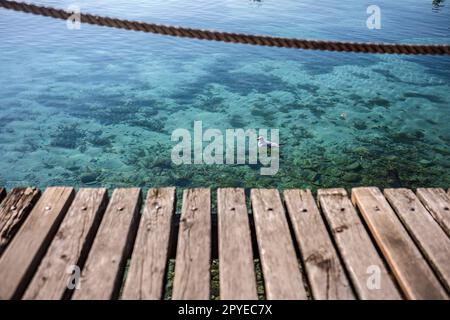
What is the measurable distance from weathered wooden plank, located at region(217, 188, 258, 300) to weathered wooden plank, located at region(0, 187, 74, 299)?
1.19 metres

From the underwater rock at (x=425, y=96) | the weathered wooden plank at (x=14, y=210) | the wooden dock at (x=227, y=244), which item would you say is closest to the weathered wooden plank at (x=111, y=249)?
the wooden dock at (x=227, y=244)

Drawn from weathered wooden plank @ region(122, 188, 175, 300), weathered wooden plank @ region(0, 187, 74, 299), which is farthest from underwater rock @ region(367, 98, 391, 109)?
weathered wooden plank @ region(0, 187, 74, 299)

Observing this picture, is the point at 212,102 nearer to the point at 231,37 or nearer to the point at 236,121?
the point at 236,121

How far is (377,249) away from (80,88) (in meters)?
12.1

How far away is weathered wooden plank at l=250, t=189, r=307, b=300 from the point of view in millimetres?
2021

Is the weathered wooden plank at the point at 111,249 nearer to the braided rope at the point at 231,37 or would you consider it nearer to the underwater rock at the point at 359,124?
the braided rope at the point at 231,37

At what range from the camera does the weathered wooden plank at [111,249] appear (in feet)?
6.56

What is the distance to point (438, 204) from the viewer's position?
8.96ft

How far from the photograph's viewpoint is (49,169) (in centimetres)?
826

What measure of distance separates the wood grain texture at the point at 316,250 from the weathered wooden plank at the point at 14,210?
2.02 metres

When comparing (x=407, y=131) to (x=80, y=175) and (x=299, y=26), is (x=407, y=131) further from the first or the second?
(x=299, y=26)

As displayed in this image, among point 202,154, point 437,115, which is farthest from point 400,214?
point 437,115

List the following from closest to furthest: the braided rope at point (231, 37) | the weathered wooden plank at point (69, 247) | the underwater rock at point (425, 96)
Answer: the weathered wooden plank at point (69, 247) → the braided rope at point (231, 37) → the underwater rock at point (425, 96)

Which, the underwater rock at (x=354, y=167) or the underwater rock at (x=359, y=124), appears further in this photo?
the underwater rock at (x=359, y=124)
